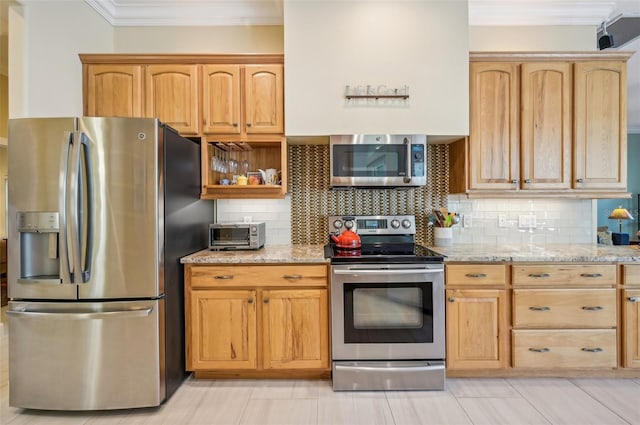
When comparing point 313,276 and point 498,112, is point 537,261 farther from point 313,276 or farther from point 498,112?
point 313,276

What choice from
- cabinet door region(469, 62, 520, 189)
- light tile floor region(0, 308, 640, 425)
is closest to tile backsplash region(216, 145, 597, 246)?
cabinet door region(469, 62, 520, 189)

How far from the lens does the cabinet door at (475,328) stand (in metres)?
2.46

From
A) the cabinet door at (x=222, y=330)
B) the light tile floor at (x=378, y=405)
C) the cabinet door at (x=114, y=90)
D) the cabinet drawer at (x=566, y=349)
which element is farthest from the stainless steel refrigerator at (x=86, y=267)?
the cabinet drawer at (x=566, y=349)

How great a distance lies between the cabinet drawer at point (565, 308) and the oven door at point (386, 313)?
22.7 inches

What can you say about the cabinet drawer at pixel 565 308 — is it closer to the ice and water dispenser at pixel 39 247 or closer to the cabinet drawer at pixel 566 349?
the cabinet drawer at pixel 566 349

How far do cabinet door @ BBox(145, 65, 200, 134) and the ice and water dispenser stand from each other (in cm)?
108

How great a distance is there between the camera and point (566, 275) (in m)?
2.46

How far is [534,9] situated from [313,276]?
2.90 metres

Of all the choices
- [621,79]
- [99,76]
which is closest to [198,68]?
[99,76]

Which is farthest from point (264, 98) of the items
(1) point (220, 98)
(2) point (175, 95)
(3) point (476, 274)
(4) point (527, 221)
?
(4) point (527, 221)

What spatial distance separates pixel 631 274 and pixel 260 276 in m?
2.52

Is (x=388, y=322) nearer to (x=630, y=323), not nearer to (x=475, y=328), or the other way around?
(x=475, y=328)

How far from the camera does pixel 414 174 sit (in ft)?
9.06

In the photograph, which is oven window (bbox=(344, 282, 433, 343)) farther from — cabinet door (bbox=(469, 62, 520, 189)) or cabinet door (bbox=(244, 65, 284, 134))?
cabinet door (bbox=(244, 65, 284, 134))
